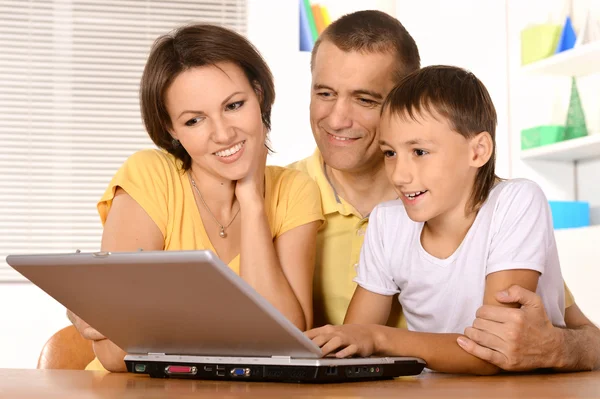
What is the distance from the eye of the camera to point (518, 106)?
384cm

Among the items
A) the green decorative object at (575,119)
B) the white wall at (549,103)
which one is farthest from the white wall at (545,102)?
the green decorative object at (575,119)

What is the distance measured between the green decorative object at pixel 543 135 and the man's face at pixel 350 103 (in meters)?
1.94

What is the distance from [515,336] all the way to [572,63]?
269 cm

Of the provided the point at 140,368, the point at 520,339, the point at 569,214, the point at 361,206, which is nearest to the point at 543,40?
the point at 569,214

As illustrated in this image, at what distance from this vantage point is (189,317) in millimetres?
1023

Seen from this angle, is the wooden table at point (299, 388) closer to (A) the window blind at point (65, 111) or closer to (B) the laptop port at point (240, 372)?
(B) the laptop port at point (240, 372)

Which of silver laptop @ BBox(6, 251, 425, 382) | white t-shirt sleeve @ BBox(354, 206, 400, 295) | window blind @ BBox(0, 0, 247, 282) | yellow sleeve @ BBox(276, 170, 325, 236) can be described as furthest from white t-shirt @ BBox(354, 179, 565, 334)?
window blind @ BBox(0, 0, 247, 282)

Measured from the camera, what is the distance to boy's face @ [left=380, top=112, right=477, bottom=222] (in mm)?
1524

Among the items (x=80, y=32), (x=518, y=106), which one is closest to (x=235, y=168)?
(x=518, y=106)

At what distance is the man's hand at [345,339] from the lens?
1.13m

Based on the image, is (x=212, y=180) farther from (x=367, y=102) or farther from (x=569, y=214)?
(x=569, y=214)

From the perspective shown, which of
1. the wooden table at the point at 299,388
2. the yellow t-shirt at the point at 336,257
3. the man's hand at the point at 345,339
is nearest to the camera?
the wooden table at the point at 299,388

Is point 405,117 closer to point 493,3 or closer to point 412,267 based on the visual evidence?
point 412,267

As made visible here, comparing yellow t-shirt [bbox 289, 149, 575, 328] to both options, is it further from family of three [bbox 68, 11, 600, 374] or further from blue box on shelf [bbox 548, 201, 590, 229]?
blue box on shelf [bbox 548, 201, 590, 229]
